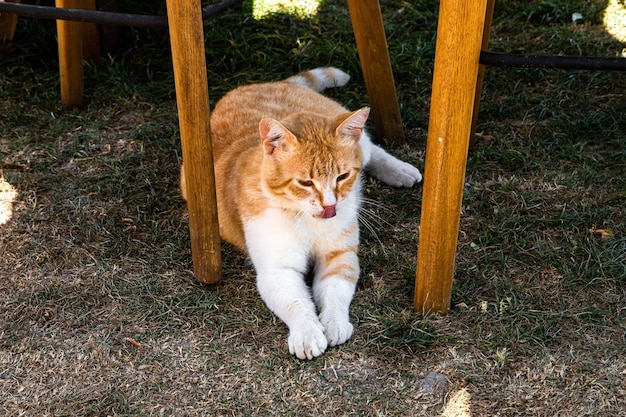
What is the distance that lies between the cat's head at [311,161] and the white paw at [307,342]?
40 centimetres

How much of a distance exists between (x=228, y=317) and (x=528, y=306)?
98cm

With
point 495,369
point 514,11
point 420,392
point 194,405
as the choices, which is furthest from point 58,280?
point 514,11

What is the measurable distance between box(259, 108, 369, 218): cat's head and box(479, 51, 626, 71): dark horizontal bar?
21.4 inches

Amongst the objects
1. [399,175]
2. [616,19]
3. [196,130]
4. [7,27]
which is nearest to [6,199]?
[196,130]

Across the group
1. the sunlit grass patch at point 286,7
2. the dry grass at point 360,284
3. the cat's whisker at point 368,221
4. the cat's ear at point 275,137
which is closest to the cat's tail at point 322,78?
the dry grass at point 360,284

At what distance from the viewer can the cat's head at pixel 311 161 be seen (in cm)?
254

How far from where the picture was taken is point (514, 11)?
444 centimetres

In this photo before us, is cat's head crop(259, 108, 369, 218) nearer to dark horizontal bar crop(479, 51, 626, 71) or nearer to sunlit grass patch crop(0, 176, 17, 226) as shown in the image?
dark horizontal bar crop(479, 51, 626, 71)

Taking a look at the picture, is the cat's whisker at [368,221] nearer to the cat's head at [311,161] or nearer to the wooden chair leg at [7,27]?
the cat's head at [311,161]

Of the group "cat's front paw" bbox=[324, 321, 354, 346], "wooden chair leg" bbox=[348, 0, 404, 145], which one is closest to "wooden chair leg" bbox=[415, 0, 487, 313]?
"cat's front paw" bbox=[324, 321, 354, 346]

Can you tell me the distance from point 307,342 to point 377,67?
1423 mm

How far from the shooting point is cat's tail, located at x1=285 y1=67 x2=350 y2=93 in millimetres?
3693

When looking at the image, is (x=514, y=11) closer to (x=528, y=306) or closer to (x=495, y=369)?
(x=528, y=306)

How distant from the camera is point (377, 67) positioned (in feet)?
10.7
